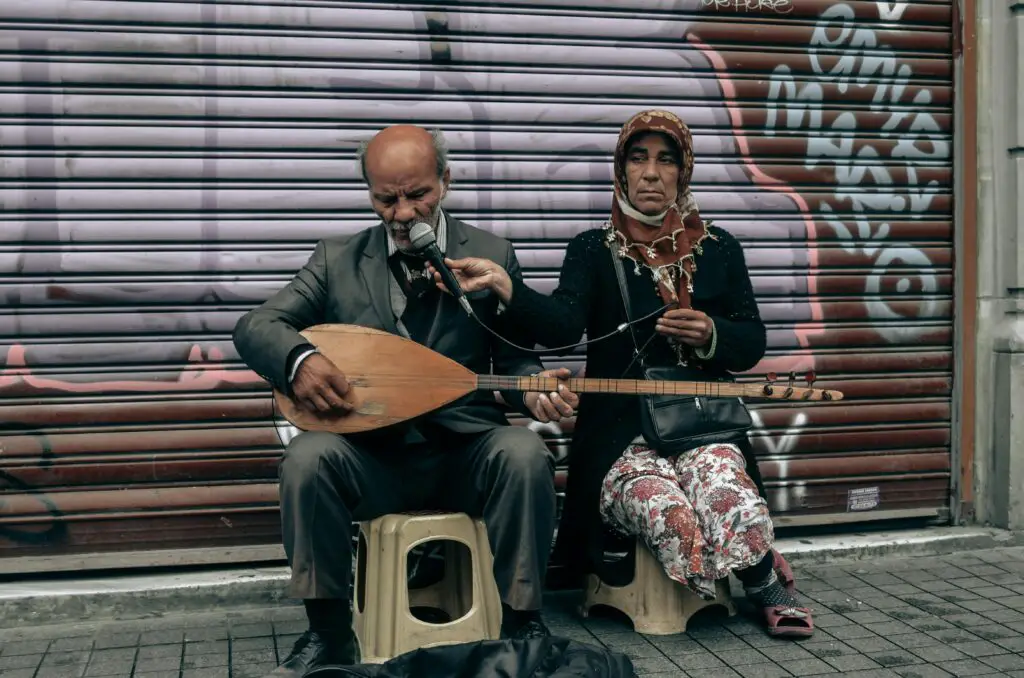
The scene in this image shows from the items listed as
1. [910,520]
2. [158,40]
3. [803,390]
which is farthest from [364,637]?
[910,520]

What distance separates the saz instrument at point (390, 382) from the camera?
352cm

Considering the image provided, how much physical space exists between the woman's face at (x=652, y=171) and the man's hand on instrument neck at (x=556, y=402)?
88 centimetres

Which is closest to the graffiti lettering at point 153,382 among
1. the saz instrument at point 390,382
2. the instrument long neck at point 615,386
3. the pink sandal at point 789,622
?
the saz instrument at point 390,382

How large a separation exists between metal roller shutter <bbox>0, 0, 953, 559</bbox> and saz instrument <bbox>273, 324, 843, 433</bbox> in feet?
3.39

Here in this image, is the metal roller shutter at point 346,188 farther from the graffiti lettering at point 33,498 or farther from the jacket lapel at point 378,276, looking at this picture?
the jacket lapel at point 378,276

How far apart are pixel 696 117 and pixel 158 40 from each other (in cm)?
227

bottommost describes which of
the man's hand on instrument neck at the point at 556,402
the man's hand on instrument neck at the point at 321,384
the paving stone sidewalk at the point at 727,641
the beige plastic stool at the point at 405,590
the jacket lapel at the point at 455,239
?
the paving stone sidewalk at the point at 727,641

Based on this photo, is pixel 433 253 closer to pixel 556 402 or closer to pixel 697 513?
pixel 556 402

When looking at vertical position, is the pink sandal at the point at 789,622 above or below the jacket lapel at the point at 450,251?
below

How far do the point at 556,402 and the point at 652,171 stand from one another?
1.03 meters

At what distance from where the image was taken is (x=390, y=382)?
354cm

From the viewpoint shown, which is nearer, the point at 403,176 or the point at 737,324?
the point at 403,176

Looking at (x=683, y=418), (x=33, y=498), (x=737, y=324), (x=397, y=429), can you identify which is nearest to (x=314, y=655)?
(x=397, y=429)

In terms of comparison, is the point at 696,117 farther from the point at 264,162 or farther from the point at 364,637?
the point at 364,637
